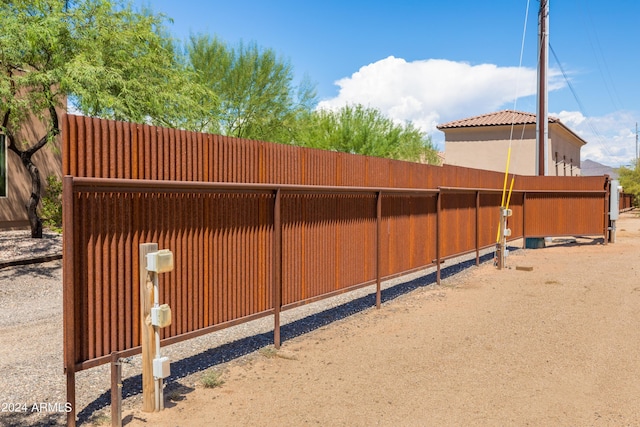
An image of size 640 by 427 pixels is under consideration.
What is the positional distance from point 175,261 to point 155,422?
1.55 m

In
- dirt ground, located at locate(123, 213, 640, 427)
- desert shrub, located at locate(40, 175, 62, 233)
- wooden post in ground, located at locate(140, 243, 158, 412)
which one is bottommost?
dirt ground, located at locate(123, 213, 640, 427)

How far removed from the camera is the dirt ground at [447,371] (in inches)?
186

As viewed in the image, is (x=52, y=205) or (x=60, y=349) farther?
(x=52, y=205)

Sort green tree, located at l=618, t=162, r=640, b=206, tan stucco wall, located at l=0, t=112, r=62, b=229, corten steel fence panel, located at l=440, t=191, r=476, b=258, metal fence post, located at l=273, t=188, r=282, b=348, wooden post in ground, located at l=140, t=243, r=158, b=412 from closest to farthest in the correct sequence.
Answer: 1. wooden post in ground, located at l=140, t=243, r=158, b=412
2. metal fence post, located at l=273, t=188, r=282, b=348
3. corten steel fence panel, located at l=440, t=191, r=476, b=258
4. tan stucco wall, located at l=0, t=112, r=62, b=229
5. green tree, located at l=618, t=162, r=640, b=206

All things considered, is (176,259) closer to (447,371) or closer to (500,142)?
(447,371)

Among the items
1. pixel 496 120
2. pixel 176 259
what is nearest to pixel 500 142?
pixel 496 120

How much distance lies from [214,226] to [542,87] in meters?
18.6

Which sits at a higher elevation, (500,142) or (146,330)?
(500,142)

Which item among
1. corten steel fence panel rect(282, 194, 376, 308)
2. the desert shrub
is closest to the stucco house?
the desert shrub

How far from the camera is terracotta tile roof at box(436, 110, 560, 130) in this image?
36.3 metres

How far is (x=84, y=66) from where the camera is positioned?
42.7ft

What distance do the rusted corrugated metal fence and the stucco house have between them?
27943 mm

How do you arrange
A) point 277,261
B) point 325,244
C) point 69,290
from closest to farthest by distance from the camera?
point 69,290 < point 277,261 < point 325,244

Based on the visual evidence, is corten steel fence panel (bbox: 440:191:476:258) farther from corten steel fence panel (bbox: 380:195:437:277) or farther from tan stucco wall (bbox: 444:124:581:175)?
tan stucco wall (bbox: 444:124:581:175)
